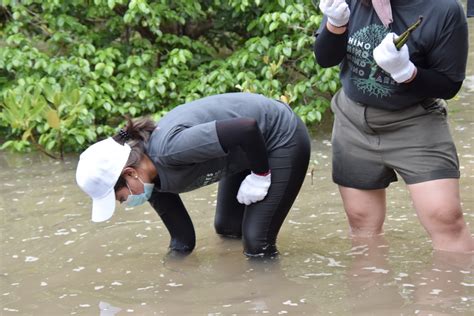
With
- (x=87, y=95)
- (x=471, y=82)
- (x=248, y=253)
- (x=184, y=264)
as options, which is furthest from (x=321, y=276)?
(x=471, y=82)

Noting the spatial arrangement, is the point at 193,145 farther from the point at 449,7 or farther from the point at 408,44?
the point at 449,7

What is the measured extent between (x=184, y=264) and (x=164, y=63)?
3.28 metres

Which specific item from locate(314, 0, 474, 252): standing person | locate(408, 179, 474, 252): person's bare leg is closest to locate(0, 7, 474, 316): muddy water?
locate(408, 179, 474, 252): person's bare leg

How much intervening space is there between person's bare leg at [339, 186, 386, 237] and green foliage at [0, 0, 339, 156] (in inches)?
90.4

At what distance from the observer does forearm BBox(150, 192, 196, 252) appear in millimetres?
4859

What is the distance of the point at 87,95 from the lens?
7328 millimetres

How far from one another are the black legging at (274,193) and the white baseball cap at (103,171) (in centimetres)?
77

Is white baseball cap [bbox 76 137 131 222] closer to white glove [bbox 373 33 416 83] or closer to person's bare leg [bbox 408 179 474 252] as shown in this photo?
white glove [bbox 373 33 416 83]

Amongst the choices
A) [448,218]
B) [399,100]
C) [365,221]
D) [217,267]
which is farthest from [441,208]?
[217,267]

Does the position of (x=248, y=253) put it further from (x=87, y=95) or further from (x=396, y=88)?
(x=87, y=95)

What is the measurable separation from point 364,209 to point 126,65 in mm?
3417

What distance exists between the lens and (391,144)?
14.6ft

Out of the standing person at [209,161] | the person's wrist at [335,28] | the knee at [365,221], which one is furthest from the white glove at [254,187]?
the person's wrist at [335,28]

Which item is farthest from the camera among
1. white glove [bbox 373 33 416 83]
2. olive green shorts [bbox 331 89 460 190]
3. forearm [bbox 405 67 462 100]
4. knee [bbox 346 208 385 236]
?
knee [bbox 346 208 385 236]
